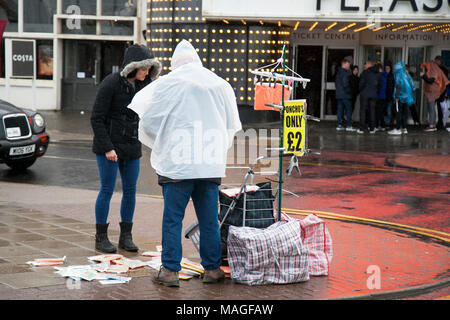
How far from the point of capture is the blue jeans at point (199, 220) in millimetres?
5602

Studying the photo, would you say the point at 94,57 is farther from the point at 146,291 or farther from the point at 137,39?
the point at 146,291

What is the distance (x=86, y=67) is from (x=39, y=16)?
2.27 metres

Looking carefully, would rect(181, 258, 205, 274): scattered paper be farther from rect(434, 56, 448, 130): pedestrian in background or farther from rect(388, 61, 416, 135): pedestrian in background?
rect(434, 56, 448, 130): pedestrian in background

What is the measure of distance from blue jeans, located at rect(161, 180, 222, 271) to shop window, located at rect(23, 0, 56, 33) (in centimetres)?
1960

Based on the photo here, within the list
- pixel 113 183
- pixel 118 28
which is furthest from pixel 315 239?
pixel 118 28

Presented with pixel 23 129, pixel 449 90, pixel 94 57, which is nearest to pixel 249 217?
pixel 23 129

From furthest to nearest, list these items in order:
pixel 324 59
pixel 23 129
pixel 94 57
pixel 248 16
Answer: pixel 94 57 → pixel 324 59 → pixel 248 16 → pixel 23 129

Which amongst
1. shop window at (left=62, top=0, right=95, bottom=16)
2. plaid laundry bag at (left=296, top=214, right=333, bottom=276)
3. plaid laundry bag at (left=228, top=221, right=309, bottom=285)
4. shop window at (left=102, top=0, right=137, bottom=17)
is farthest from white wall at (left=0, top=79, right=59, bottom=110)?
plaid laundry bag at (left=228, top=221, right=309, bottom=285)

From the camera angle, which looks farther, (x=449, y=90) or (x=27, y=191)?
(x=449, y=90)

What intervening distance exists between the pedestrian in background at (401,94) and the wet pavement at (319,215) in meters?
3.68

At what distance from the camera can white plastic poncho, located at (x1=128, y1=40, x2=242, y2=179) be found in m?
5.52

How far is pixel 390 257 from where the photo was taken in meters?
6.71

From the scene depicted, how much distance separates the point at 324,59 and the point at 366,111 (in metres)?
2.69

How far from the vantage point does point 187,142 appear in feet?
18.1
